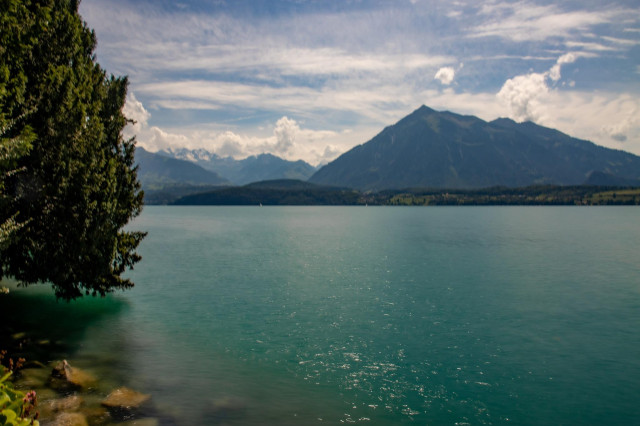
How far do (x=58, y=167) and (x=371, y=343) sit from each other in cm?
2741

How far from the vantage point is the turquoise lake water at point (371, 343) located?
2392 cm

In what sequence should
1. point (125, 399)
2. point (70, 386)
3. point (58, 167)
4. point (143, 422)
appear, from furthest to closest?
point (58, 167)
point (70, 386)
point (125, 399)
point (143, 422)

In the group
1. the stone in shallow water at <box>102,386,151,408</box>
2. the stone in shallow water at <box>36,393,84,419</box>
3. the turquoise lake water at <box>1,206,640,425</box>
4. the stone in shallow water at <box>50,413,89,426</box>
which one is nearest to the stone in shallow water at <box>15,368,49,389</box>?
the stone in shallow water at <box>36,393,84,419</box>

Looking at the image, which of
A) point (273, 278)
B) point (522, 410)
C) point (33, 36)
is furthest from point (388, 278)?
point (33, 36)

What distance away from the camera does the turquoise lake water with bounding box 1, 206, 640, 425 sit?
942 inches

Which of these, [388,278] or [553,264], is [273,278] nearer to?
[388,278]

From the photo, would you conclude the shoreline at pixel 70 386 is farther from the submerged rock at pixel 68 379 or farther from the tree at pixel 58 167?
the tree at pixel 58 167

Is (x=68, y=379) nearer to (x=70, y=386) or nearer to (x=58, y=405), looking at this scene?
(x=70, y=386)

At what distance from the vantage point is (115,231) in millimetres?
36250

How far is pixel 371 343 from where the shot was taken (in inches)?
1369

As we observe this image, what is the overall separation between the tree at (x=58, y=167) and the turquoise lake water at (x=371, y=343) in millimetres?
7089

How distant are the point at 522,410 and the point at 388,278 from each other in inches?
1641

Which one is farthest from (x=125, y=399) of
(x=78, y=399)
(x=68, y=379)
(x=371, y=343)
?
(x=371, y=343)

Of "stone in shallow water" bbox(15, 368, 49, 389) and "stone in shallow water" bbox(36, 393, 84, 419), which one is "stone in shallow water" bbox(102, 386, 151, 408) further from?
"stone in shallow water" bbox(15, 368, 49, 389)
